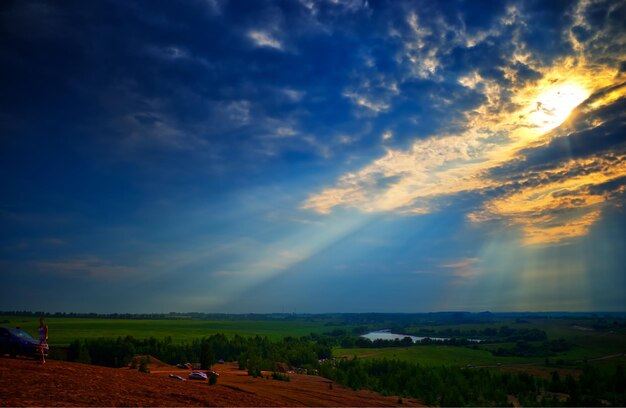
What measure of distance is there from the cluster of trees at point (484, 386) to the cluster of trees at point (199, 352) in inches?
978

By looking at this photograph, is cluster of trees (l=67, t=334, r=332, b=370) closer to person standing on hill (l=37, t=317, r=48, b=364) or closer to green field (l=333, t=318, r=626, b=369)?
green field (l=333, t=318, r=626, b=369)

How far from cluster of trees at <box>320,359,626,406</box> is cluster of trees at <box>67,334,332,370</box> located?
978 inches

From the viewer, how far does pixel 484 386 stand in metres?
109

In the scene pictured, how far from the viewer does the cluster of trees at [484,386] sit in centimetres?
9912

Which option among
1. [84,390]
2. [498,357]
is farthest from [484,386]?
[84,390]

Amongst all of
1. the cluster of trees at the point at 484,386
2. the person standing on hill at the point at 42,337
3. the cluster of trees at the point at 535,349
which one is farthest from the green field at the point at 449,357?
the person standing on hill at the point at 42,337

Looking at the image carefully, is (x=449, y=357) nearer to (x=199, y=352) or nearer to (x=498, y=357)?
(x=498, y=357)

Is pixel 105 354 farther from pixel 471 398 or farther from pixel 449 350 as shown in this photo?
pixel 449 350

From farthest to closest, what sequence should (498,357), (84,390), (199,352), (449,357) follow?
(498,357) < (449,357) < (199,352) < (84,390)

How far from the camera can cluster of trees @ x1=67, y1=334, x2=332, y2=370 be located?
85.2m

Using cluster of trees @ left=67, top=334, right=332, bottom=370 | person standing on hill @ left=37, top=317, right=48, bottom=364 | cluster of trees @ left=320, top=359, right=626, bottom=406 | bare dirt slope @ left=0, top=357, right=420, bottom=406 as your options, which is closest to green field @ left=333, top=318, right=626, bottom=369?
cluster of trees @ left=320, top=359, right=626, bottom=406

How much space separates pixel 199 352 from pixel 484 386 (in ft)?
301

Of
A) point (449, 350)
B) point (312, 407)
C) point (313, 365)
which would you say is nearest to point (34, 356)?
point (312, 407)

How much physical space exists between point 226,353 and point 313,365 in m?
41.5
